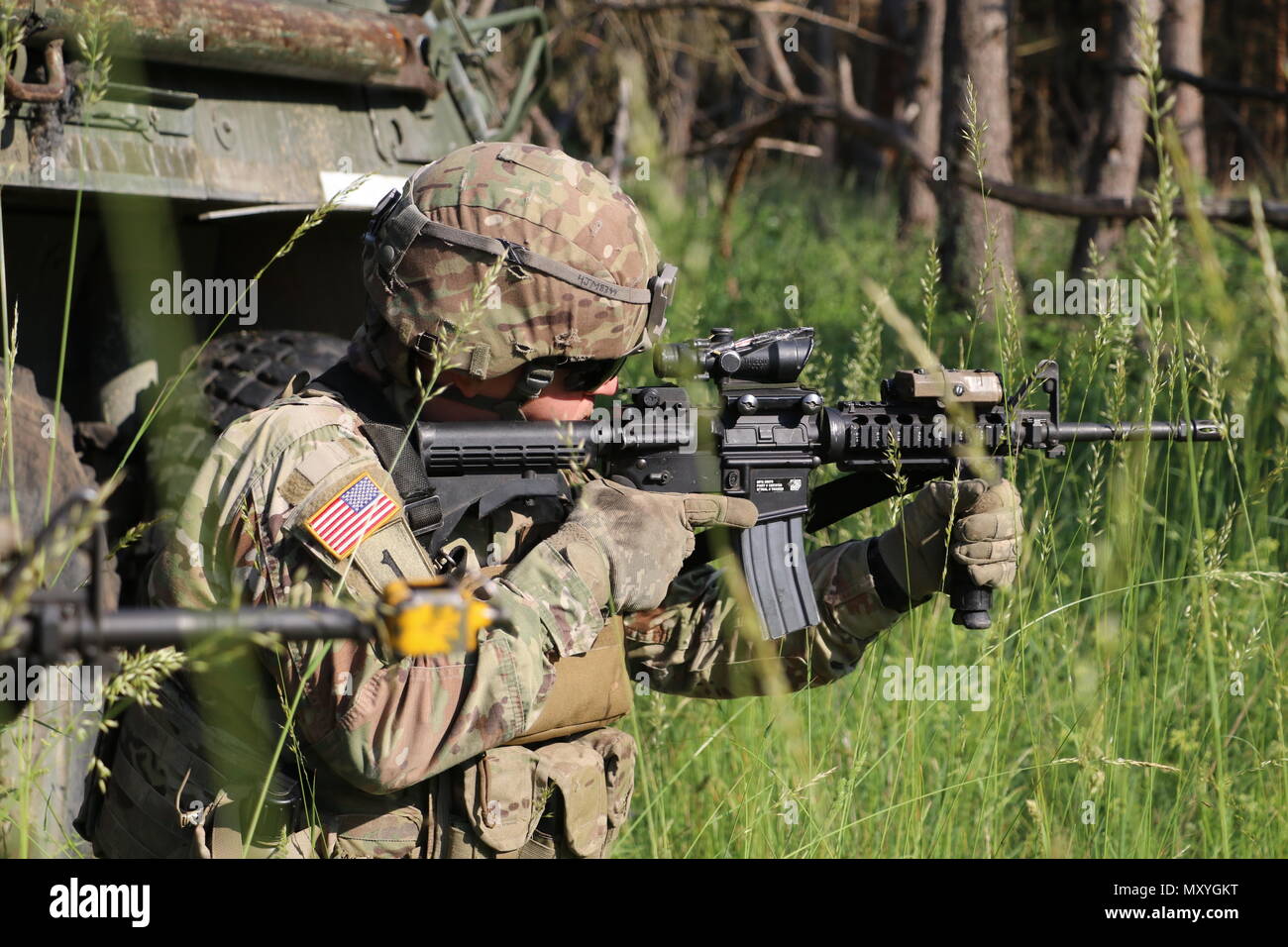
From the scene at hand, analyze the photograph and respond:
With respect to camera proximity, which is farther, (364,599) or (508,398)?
(508,398)

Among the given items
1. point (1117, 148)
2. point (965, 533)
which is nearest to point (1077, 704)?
point (965, 533)

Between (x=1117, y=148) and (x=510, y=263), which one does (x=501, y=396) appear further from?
(x=1117, y=148)

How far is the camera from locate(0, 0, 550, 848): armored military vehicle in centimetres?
316

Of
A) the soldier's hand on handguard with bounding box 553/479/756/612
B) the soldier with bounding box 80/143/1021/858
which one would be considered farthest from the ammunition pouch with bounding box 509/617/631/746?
the soldier's hand on handguard with bounding box 553/479/756/612

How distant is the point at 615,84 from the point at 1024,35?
1032 cm

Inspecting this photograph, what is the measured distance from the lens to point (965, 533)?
2.61 m

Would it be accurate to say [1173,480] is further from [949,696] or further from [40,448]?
[40,448]

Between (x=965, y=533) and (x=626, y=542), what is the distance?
27.0 inches

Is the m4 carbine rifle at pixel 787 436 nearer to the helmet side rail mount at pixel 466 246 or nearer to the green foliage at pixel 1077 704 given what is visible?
the green foliage at pixel 1077 704

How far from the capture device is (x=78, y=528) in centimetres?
121

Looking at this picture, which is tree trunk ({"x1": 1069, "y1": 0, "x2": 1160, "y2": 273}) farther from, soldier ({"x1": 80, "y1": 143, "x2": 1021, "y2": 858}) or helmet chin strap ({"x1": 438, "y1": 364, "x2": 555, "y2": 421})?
helmet chin strap ({"x1": 438, "y1": 364, "x2": 555, "y2": 421})

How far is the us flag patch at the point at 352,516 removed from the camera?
2107 mm

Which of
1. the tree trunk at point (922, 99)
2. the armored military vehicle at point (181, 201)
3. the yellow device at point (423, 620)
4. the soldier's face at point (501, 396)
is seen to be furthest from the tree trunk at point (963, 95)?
the yellow device at point (423, 620)
